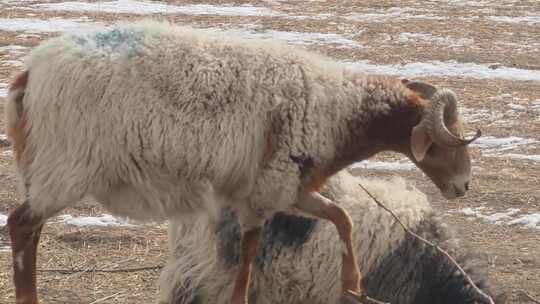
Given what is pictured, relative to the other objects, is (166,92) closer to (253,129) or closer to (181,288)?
(253,129)

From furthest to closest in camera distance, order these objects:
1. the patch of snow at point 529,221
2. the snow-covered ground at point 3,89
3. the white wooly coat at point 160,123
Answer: the snow-covered ground at point 3,89
the patch of snow at point 529,221
the white wooly coat at point 160,123

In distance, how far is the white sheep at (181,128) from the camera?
6031 mm

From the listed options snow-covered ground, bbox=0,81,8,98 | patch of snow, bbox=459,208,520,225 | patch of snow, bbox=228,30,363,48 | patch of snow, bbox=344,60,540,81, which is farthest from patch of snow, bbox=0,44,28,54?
patch of snow, bbox=459,208,520,225

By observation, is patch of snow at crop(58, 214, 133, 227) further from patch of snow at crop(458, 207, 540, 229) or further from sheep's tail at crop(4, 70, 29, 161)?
patch of snow at crop(458, 207, 540, 229)

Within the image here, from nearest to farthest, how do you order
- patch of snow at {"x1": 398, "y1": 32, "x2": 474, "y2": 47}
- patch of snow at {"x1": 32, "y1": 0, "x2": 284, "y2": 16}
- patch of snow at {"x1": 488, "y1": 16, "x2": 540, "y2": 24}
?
patch of snow at {"x1": 398, "y1": 32, "x2": 474, "y2": 47} → patch of snow at {"x1": 488, "y1": 16, "x2": 540, "y2": 24} → patch of snow at {"x1": 32, "y1": 0, "x2": 284, "y2": 16}

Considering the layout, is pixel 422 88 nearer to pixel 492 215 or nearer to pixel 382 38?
pixel 492 215

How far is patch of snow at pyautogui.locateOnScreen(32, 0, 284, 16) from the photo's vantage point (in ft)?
57.5

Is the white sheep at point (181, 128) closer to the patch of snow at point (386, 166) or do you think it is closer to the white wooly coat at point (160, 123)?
the white wooly coat at point (160, 123)

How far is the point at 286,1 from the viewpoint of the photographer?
18.8m

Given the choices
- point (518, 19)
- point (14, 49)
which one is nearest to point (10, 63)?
point (14, 49)

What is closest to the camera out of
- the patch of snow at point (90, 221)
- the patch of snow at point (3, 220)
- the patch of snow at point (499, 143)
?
the patch of snow at point (3, 220)

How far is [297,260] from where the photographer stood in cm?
671

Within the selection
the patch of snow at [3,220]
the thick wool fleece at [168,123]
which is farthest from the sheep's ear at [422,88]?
the patch of snow at [3,220]

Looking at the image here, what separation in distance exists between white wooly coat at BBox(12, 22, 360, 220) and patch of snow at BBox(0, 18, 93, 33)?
1033 centimetres
